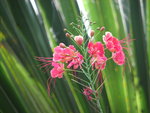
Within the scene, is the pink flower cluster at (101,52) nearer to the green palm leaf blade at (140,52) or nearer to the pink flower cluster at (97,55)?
the pink flower cluster at (97,55)

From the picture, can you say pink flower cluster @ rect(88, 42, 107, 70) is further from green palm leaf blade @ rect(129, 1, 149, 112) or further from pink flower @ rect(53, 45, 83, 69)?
green palm leaf blade @ rect(129, 1, 149, 112)

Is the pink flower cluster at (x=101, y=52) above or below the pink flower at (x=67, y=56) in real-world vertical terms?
below

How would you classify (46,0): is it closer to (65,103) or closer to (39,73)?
(39,73)

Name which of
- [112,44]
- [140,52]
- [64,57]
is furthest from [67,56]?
[140,52]

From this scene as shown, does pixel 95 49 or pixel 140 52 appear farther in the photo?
pixel 140 52

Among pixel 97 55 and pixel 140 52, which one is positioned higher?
pixel 97 55

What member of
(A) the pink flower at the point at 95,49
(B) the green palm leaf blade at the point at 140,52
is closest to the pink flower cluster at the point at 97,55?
(A) the pink flower at the point at 95,49

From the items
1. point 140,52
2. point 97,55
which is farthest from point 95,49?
point 140,52

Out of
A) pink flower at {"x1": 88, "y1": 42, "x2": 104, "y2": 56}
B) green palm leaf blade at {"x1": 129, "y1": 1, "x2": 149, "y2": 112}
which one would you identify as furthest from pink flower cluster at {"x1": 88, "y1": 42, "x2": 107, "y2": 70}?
green palm leaf blade at {"x1": 129, "y1": 1, "x2": 149, "y2": 112}

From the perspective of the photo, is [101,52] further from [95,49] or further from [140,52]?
[140,52]

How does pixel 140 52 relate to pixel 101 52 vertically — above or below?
below

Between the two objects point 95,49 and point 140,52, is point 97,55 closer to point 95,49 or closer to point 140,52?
point 95,49
